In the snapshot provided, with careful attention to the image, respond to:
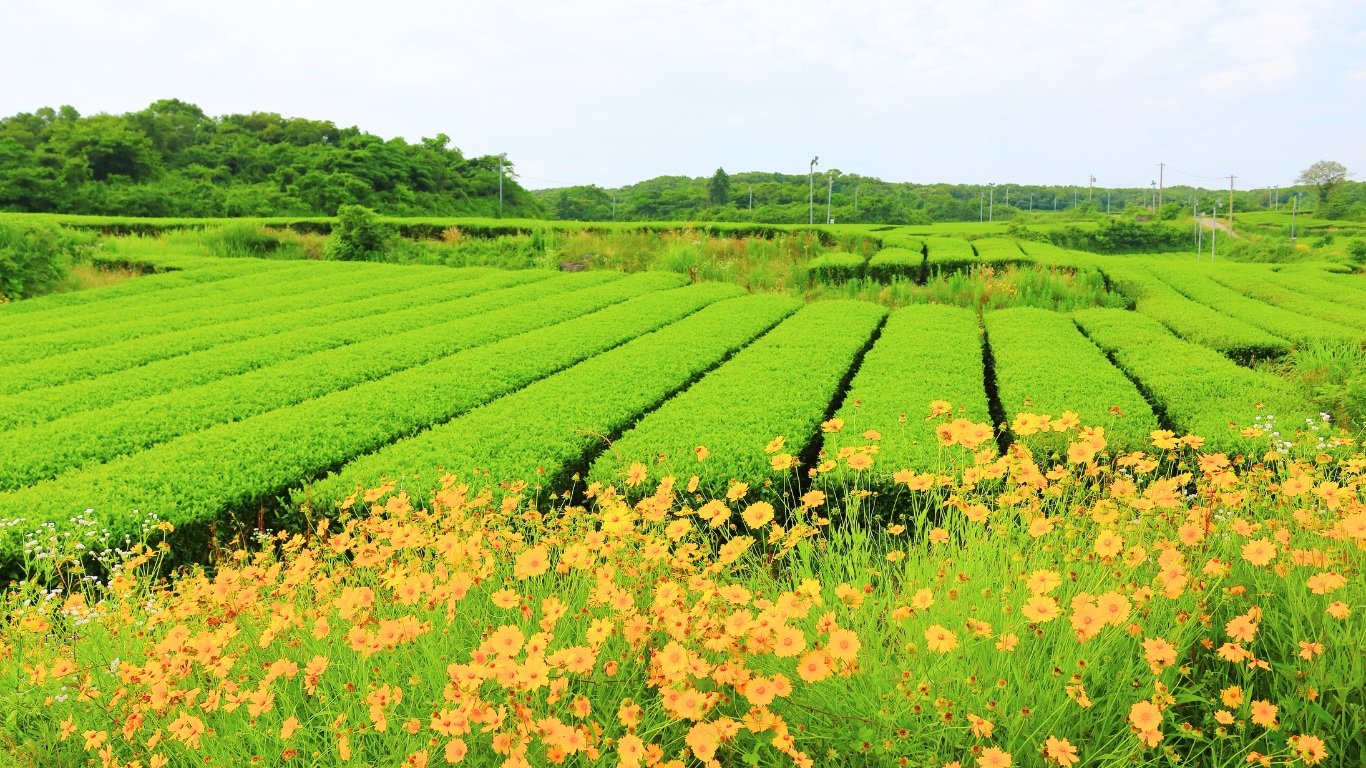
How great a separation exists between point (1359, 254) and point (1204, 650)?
37.5 metres

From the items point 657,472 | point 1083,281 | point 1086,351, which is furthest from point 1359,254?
point 657,472

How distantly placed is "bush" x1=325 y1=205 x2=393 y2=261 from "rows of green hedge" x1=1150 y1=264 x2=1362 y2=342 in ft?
65.0

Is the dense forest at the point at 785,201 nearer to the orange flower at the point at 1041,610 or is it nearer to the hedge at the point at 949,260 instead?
the hedge at the point at 949,260

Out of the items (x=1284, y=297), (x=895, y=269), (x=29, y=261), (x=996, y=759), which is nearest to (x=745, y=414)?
(x=996, y=759)

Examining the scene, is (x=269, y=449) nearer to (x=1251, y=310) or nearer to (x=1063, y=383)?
(x=1063, y=383)

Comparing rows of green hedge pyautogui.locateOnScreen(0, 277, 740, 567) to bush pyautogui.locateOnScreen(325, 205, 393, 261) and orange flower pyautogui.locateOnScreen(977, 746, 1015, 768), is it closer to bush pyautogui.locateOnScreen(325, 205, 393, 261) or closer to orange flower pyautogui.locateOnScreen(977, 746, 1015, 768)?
orange flower pyautogui.locateOnScreen(977, 746, 1015, 768)

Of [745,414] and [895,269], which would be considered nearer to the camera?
[745,414]

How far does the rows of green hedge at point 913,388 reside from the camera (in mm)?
5547

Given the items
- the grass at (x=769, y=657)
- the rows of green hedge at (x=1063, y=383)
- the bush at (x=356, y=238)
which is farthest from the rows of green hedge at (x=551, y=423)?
the bush at (x=356, y=238)

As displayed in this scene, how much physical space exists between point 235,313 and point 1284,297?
19301mm

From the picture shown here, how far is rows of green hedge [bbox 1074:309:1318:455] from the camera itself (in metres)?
6.09

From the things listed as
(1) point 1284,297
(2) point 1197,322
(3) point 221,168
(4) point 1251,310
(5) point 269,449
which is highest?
(3) point 221,168

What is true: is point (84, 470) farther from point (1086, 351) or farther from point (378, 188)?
point (378, 188)

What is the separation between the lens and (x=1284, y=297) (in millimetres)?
14789
